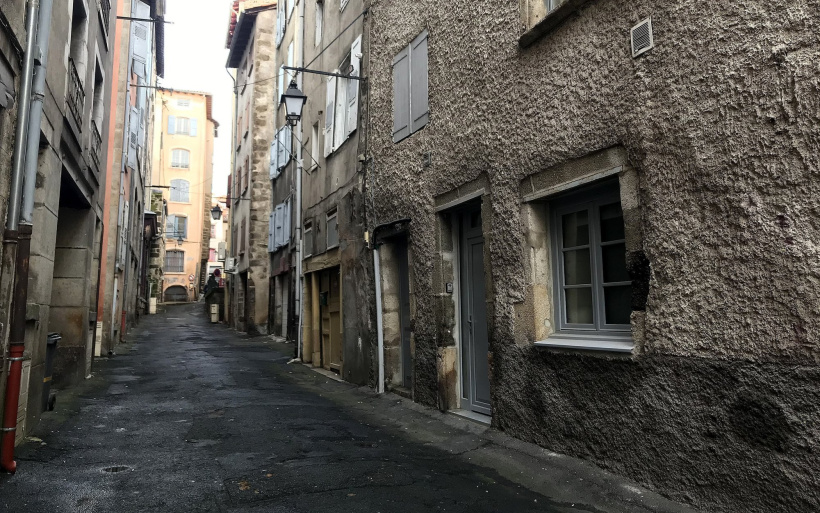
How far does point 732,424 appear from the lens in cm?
344

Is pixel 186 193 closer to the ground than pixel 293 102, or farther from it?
farther from it

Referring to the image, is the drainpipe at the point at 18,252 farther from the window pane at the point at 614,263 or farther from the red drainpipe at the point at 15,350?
the window pane at the point at 614,263

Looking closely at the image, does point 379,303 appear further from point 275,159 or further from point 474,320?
point 275,159

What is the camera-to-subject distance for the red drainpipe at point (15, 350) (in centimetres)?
432

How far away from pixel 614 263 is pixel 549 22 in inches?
77.9

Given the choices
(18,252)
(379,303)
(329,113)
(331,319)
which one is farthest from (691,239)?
(329,113)

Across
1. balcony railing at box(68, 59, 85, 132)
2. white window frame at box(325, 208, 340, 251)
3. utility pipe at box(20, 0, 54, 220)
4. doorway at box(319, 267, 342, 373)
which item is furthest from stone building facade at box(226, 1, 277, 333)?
utility pipe at box(20, 0, 54, 220)

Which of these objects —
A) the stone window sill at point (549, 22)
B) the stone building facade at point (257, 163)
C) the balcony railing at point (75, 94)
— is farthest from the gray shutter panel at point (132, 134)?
the stone window sill at point (549, 22)

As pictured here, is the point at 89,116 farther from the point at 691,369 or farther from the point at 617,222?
the point at 691,369

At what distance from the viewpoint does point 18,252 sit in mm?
4664

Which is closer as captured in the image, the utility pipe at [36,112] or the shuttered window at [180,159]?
the utility pipe at [36,112]

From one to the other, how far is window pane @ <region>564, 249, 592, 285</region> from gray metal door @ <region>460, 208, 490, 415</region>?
119 cm

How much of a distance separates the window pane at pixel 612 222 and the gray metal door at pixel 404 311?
12.0ft

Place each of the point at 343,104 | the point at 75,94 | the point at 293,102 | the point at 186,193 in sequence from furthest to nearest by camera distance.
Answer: the point at 186,193 → the point at 343,104 → the point at 293,102 → the point at 75,94
